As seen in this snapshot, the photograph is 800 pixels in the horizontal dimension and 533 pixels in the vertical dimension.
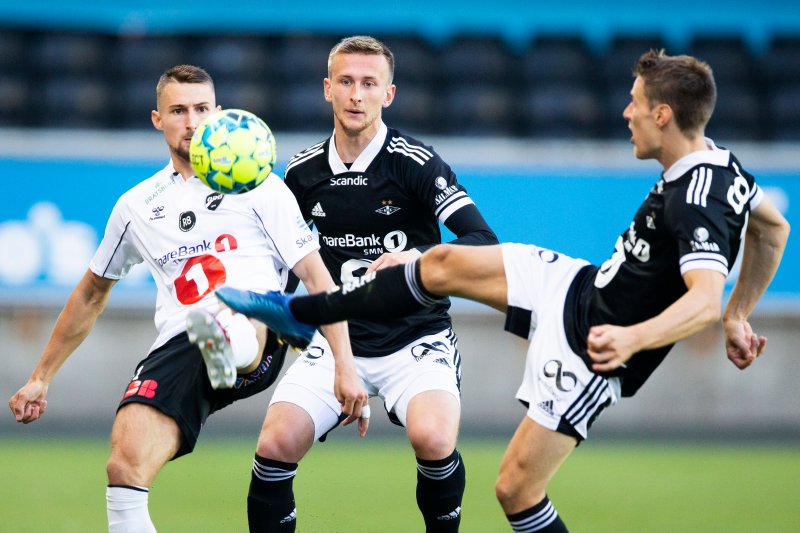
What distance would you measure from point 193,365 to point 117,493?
0.69 m

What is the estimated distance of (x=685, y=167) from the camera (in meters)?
4.76

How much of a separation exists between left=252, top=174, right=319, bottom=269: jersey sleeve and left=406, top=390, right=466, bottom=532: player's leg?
89 centimetres

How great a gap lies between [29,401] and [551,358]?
2.50 metres

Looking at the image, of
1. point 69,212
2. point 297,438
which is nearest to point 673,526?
point 297,438

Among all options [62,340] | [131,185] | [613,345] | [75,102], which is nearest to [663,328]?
[613,345]

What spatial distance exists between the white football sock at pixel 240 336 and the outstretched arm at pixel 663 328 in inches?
59.5

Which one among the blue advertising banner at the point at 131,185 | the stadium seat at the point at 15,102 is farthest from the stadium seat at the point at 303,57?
the stadium seat at the point at 15,102

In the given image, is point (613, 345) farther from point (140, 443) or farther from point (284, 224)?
point (140, 443)

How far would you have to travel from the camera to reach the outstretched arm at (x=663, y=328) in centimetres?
444

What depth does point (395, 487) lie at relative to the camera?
8359mm

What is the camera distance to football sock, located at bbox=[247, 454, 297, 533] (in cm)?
548

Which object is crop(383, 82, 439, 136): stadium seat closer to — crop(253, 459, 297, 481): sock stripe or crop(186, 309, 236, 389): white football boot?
crop(253, 459, 297, 481): sock stripe

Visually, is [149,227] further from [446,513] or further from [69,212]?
[69,212]

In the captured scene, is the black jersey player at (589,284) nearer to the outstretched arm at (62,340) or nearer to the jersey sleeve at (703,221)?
the jersey sleeve at (703,221)
